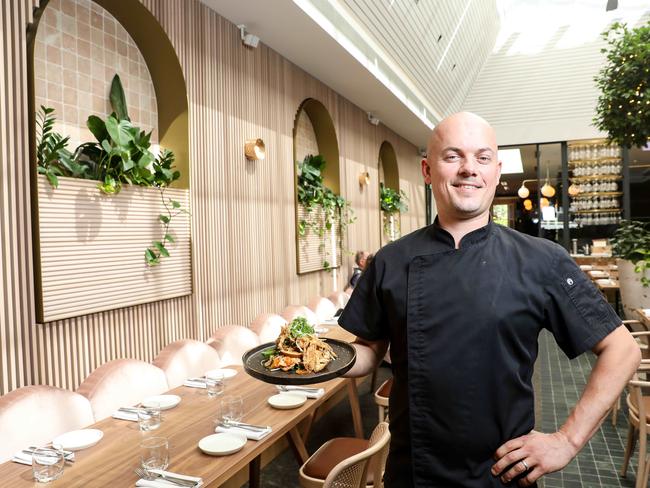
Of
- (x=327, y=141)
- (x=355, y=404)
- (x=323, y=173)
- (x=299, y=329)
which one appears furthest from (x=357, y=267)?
(x=299, y=329)

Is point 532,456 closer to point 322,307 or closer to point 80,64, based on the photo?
point 80,64

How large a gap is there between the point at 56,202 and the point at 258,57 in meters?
2.83

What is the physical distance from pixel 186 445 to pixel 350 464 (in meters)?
0.74

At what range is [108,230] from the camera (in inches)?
122

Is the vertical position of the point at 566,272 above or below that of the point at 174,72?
below

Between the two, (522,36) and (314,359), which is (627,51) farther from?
(314,359)

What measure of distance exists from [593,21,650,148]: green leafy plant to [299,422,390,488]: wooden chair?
5323 mm

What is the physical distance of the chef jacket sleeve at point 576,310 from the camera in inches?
49.6

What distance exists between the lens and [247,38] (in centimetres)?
466

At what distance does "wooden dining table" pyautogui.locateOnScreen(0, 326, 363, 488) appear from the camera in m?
1.83

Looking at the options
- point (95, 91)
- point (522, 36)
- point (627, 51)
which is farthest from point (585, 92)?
point (95, 91)

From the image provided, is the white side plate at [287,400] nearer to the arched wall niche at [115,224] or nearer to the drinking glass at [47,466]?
the drinking glass at [47,466]

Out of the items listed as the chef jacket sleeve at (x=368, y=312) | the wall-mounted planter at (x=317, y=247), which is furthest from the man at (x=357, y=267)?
the chef jacket sleeve at (x=368, y=312)

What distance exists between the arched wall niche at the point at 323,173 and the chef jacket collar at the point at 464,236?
431 centimetres
